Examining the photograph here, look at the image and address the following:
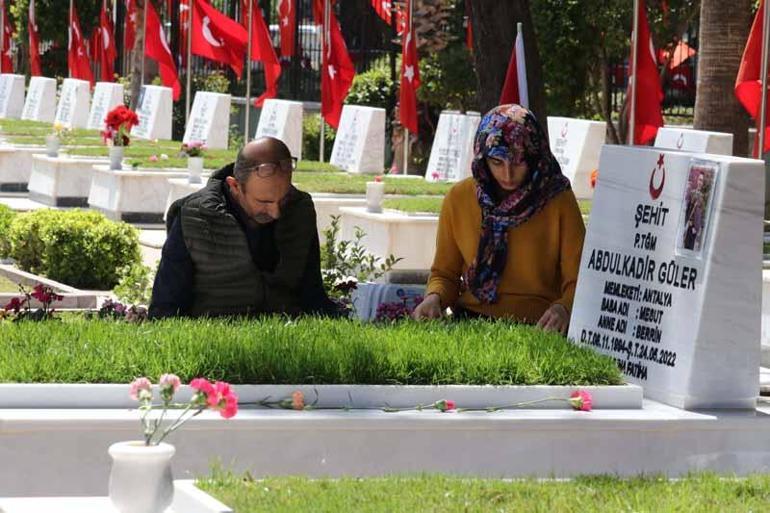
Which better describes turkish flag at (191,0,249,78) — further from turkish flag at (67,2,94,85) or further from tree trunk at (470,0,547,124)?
tree trunk at (470,0,547,124)

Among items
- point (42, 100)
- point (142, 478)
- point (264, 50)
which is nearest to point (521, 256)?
point (142, 478)

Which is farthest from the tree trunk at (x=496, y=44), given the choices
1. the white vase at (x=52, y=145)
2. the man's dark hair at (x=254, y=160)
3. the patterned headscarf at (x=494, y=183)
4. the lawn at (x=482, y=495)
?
the white vase at (x=52, y=145)

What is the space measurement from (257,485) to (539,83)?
5725 mm

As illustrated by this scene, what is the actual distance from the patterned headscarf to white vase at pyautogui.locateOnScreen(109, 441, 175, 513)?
132 inches

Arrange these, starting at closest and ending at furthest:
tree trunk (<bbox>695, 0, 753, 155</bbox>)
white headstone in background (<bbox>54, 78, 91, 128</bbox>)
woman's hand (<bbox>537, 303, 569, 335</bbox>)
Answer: woman's hand (<bbox>537, 303, 569, 335</bbox>), tree trunk (<bbox>695, 0, 753, 155</bbox>), white headstone in background (<bbox>54, 78, 91, 128</bbox>)

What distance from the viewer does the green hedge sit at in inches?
589

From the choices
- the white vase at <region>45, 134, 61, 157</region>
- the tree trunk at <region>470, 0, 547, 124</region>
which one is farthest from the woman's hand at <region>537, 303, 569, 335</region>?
the white vase at <region>45, 134, 61, 157</region>

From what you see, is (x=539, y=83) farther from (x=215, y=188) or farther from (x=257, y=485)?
(x=257, y=485)

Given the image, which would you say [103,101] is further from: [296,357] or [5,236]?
[296,357]

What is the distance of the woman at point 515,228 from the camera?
7406 mm

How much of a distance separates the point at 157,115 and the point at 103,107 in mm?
3959

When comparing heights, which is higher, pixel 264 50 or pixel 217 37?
pixel 217 37

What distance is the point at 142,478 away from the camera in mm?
4289

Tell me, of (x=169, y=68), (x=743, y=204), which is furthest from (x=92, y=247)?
(x=169, y=68)
